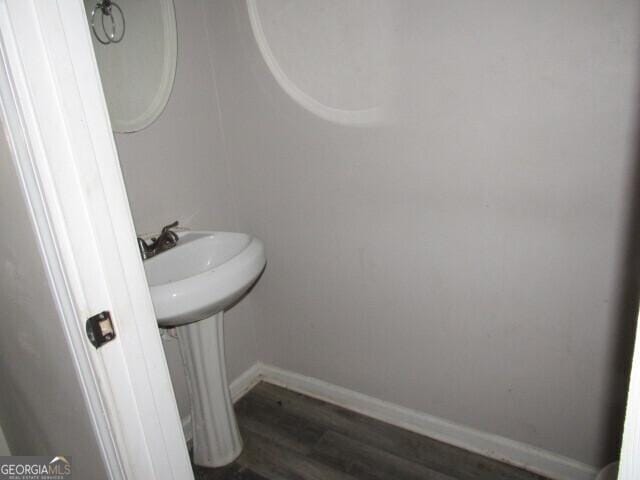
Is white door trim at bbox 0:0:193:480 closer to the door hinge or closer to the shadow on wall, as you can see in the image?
the door hinge

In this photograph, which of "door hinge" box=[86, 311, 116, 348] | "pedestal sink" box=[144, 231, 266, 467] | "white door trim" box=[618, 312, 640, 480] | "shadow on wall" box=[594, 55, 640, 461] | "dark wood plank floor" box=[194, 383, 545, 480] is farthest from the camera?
"dark wood plank floor" box=[194, 383, 545, 480]

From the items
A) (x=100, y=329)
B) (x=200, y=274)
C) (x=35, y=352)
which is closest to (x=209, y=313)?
(x=200, y=274)

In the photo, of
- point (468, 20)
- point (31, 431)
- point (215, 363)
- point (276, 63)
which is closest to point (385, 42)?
point (468, 20)

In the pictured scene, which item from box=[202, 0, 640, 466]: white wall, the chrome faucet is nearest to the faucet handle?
the chrome faucet

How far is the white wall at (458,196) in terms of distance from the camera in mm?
1105

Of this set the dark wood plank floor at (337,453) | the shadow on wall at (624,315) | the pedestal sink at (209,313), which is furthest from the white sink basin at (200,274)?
the shadow on wall at (624,315)

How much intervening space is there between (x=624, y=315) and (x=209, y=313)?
1.27 metres

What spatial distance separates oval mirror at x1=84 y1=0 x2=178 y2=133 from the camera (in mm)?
1366

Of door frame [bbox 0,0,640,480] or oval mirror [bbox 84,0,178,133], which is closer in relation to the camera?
door frame [bbox 0,0,640,480]

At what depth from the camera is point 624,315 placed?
116 centimetres

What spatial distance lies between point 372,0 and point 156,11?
32.5 inches

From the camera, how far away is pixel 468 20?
1.16 metres

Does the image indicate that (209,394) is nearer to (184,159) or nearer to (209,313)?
(209,313)

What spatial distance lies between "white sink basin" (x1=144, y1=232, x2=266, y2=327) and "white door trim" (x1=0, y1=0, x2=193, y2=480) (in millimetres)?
434
